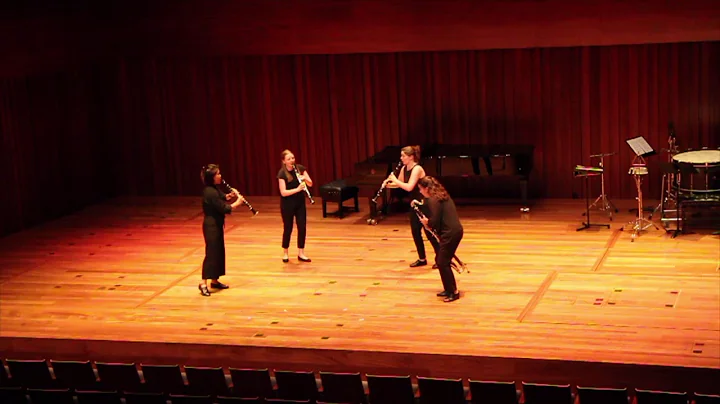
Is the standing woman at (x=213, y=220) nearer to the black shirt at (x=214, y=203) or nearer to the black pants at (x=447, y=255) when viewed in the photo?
the black shirt at (x=214, y=203)

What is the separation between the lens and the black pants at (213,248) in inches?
344

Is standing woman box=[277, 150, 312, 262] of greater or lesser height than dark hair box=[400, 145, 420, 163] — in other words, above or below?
below

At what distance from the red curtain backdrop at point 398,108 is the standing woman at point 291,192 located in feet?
10.1

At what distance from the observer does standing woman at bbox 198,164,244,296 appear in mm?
8625

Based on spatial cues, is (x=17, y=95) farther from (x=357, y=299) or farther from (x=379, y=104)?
(x=357, y=299)

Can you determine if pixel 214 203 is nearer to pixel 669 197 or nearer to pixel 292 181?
pixel 292 181

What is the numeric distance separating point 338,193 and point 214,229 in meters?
2.91

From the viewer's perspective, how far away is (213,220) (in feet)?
28.6

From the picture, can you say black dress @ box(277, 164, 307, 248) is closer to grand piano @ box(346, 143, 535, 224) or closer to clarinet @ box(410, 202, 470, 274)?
clarinet @ box(410, 202, 470, 274)

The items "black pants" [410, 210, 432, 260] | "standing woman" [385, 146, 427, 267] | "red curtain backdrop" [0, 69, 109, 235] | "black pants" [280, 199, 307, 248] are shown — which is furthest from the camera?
"red curtain backdrop" [0, 69, 109, 235]

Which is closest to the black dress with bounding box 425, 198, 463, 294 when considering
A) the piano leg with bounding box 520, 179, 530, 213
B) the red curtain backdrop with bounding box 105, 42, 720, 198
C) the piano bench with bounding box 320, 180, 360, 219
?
the piano leg with bounding box 520, 179, 530, 213

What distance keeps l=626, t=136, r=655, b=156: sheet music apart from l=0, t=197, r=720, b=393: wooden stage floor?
2.50 ft

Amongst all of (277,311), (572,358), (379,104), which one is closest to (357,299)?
(277,311)

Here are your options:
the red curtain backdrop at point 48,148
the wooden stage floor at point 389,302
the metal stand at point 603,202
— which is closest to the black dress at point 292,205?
the wooden stage floor at point 389,302
